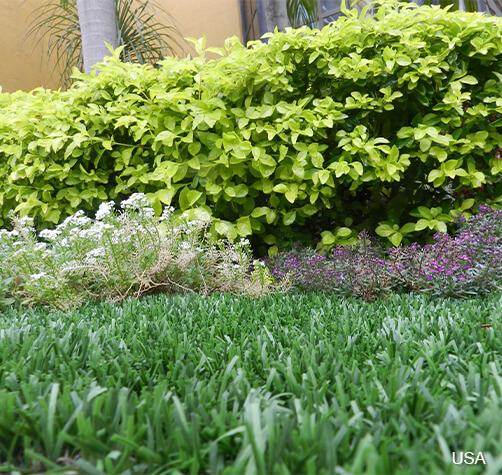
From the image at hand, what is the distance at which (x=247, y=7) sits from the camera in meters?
9.09

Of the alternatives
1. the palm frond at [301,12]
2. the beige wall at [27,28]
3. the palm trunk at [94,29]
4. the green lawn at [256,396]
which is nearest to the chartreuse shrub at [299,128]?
the palm trunk at [94,29]

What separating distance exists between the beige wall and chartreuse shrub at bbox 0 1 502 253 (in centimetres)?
405

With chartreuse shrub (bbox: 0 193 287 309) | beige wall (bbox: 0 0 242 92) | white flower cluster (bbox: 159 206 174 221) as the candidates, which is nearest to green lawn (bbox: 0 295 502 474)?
chartreuse shrub (bbox: 0 193 287 309)

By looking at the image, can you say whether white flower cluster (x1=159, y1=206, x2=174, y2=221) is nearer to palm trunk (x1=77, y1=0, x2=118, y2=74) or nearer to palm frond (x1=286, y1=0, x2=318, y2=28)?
palm trunk (x1=77, y1=0, x2=118, y2=74)

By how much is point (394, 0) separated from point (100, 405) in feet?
12.8

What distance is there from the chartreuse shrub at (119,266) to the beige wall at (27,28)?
5.34 meters

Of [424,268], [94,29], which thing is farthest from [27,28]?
[424,268]

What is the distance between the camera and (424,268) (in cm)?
276

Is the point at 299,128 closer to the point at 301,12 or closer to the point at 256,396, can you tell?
the point at 256,396

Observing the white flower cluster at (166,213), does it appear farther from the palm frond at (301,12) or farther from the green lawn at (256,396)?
the palm frond at (301,12)

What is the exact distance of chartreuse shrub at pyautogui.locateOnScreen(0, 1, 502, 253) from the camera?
3.41 meters

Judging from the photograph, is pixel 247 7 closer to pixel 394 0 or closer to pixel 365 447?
pixel 394 0

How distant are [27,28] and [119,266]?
24.9 ft

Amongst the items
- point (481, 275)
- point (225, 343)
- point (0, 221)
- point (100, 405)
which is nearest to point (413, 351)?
point (225, 343)
